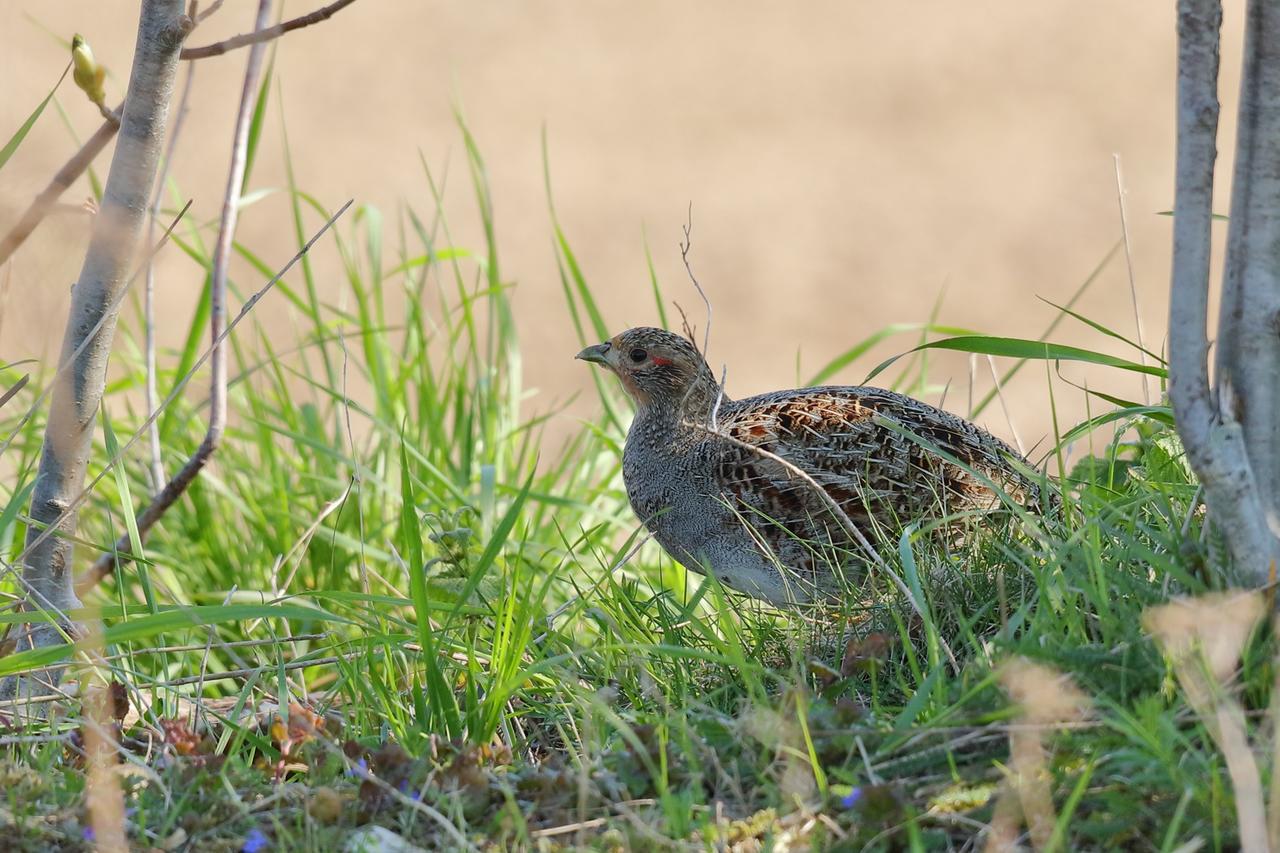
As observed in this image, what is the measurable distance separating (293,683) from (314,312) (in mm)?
1875

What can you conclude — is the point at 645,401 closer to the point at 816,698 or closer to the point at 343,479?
the point at 343,479

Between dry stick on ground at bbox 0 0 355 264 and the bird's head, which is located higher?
the bird's head

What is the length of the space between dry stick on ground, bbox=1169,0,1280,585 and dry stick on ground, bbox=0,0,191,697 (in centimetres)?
194

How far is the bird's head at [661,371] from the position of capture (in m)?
4.67

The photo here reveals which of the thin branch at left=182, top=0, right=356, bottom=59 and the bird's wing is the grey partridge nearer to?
the bird's wing

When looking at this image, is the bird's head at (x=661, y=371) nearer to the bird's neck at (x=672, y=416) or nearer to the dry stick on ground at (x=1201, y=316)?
the bird's neck at (x=672, y=416)

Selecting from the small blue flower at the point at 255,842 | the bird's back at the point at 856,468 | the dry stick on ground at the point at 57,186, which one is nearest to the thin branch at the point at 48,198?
the dry stick on ground at the point at 57,186

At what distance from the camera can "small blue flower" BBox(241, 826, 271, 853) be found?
2154 millimetres

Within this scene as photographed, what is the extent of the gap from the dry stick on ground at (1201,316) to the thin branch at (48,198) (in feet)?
7.05

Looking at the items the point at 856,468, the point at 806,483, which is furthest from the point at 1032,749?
the point at 856,468

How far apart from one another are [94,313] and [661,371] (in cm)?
205

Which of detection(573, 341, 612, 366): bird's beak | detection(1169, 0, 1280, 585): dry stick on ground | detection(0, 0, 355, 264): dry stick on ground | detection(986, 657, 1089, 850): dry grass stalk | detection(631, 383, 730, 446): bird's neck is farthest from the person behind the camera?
detection(573, 341, 612, 366): bird's beak

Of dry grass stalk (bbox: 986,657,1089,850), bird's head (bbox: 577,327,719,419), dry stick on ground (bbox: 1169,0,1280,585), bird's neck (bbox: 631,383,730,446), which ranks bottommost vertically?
dry grass stalk (bbox: 986,657,1089,850)

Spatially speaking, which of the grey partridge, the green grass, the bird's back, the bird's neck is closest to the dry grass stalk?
the green grass
